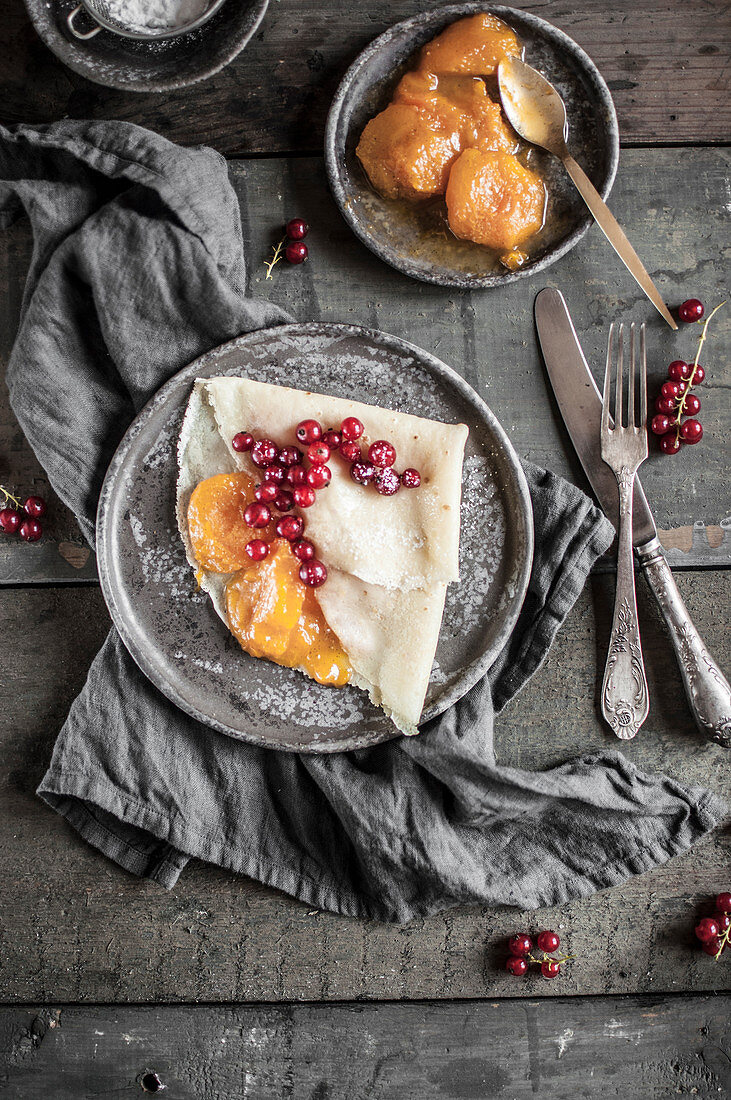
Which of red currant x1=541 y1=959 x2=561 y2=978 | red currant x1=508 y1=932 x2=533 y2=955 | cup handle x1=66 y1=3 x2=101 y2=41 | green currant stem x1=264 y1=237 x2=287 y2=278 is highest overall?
cup handle x1=66 y1=3 x2=101 y2=41

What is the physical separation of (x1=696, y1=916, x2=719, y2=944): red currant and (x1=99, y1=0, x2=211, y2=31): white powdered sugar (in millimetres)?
2159

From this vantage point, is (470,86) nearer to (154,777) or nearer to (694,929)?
(154,777)

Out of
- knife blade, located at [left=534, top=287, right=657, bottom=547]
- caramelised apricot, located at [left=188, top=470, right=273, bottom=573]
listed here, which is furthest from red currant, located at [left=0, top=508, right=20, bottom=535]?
knife blade, located at [left=534, top=287, right=657, bottom=547]

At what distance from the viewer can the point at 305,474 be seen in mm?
1585

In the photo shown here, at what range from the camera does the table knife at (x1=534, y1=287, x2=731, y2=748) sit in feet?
5.70

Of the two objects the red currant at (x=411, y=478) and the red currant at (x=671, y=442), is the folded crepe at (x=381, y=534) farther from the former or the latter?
the red currant at (x=671, y=442)

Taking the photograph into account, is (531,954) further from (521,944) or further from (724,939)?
(724,939)

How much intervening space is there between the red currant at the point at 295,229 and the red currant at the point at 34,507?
0.81 metres

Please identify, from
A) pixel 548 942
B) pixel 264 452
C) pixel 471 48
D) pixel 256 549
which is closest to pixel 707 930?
pixel 548 942

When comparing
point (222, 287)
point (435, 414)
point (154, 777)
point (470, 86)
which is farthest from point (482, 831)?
point (470, 86)

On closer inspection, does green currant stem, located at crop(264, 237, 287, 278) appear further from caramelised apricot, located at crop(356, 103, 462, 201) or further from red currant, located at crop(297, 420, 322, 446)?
red currant, located at crop(297, 420, 322, 446)

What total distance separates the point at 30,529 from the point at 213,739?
62cm

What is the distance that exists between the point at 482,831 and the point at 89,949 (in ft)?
3.02

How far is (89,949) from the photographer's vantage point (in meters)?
1.77
